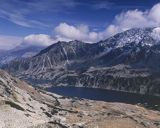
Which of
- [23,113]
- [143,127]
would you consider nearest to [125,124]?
[143,127]

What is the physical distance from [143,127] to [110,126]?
1815 cm

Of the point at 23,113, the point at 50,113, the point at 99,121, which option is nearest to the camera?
the point at 23,113

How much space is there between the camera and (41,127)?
362 ft

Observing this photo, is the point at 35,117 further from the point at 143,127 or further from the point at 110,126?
the point at 143,127

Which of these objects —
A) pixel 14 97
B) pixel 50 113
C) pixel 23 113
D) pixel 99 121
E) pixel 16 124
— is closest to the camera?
pixel 16 124

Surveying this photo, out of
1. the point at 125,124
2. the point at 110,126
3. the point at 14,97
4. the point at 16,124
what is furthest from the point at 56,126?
the point at 14,97

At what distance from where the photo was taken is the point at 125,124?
5448 inches

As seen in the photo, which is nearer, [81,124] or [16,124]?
[16,124]

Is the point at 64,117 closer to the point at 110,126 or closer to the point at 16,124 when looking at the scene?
the point at 110,126

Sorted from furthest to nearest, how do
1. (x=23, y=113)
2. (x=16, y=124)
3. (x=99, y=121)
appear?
(x=99, y=121)
(x=23, y=113)
(x=16, y=124)

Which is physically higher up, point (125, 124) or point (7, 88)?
point (7, 88)

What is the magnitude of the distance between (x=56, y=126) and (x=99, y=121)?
2596 cm

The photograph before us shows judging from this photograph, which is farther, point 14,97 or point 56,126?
point 14,97

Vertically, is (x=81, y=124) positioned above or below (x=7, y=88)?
below
